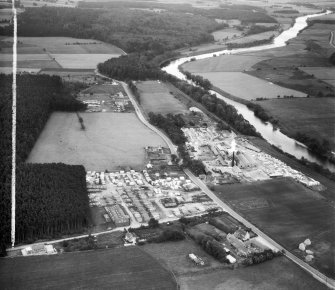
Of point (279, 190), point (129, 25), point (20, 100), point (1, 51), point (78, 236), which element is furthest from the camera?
point (129, 25)

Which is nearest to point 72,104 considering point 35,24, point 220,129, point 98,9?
point 220,129

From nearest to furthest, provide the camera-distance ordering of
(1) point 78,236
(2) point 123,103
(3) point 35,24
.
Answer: (1) point 78,236 → (2) point 123,103 → (3) point 35,24

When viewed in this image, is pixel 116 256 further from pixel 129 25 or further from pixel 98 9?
pixel 98 9

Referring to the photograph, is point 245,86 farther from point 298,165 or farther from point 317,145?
point 298,165

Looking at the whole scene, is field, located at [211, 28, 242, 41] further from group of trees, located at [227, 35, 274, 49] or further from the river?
the river

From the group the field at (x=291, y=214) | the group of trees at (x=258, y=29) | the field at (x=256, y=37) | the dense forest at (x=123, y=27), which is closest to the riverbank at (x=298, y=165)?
the field at (x=291, y=214)

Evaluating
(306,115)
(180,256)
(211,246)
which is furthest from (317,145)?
(180,256)
